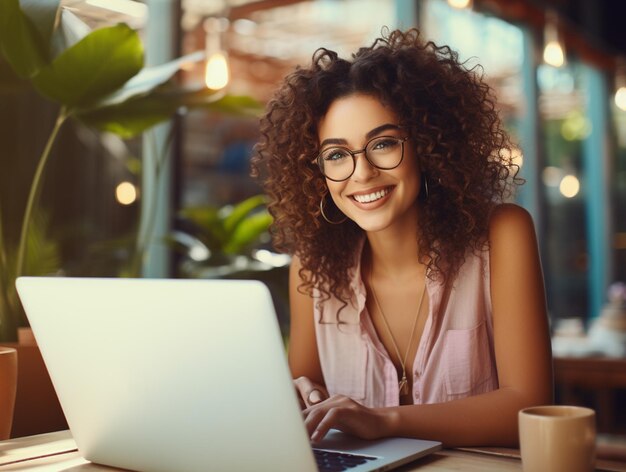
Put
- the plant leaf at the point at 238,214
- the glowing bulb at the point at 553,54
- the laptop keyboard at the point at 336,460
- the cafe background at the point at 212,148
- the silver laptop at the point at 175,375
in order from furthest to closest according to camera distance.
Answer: the glowing bulb at the point at 553,54, the plant leaf at the point at 238,214, the cafe background at the point at 212,148, the laptop keyboard at the point at 336,460, the silver laptop at the point at 175,375

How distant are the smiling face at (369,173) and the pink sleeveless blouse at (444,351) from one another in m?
0.22

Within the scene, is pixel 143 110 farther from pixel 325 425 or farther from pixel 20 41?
pixel 325 425

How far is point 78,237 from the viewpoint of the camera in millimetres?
3031

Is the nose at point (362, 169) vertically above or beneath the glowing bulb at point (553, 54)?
beneath

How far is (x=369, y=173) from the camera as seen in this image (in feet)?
5.26

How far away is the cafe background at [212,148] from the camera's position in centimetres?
276

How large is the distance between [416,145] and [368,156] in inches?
5.4

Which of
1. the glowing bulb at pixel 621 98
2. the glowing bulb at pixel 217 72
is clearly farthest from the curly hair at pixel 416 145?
the glowing bulb at pixel 621 98

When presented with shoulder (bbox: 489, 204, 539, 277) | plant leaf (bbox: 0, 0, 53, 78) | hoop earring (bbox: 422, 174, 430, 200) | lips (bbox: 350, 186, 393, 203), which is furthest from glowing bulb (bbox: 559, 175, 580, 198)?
plant leaf (bbox: 0, 0, 53, 78)

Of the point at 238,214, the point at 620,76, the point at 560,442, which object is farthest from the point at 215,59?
the point at 620,76

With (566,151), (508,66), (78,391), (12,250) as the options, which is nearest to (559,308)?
(566,151)

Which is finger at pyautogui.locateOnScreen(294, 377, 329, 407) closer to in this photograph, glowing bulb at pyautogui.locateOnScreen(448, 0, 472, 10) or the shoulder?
the shoulder

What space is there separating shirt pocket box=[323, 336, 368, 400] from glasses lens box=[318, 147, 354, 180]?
1.32 feet

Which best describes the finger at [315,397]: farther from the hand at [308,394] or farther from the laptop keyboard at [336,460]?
the laptop keyboard at [336,460]
